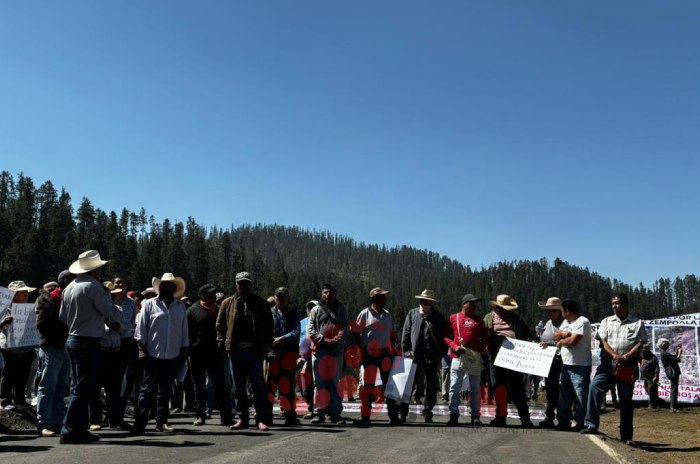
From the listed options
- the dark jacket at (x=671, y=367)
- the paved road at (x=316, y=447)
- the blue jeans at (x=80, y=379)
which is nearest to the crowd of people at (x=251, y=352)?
the blue jeans at (x=80, y=379)

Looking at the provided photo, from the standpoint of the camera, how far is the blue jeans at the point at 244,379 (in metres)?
9.46

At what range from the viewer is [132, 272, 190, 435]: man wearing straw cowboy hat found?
351 inches

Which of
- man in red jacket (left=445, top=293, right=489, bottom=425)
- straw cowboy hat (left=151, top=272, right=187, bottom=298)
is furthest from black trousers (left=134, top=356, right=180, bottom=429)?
man in red jacket (left=445, top=293, right=489, bottom=425)

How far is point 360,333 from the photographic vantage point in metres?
11.5

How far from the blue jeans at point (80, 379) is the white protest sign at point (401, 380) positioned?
194 inches

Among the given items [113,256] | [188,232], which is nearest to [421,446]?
[113,256]

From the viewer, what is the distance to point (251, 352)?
953 cm

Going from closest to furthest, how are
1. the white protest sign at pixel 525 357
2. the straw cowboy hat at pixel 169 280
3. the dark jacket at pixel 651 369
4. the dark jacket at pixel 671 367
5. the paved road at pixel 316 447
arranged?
the paved road at pixel 316 447 < the straw cowboy hat at pixel 169 280 < the white protest sign at pixel 525 357 < the dark jacket at pixel 671 367 < the dark jacket at pixel 651 369

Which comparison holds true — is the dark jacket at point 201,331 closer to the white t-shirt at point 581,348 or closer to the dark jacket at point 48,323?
the dark jacket at point 48,323

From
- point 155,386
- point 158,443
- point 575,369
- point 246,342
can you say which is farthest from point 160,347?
point 575,369

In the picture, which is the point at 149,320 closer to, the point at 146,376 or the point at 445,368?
the point at 146,376

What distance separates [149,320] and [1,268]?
105610mm

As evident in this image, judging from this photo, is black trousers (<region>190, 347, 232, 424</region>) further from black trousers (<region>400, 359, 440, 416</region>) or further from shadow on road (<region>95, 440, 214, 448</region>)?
black trousers (<region>400, 359, 440, 416</region>)

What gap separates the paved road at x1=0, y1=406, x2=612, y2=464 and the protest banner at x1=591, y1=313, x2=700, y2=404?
41.8 feet
